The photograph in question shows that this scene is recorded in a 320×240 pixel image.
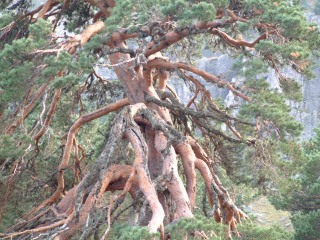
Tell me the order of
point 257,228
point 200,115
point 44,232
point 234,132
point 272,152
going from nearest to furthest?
point 257,228, point 44,232, point 272,152, point 200,115, point 234,132

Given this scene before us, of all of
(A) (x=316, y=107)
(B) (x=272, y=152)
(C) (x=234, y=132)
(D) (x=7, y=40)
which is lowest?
(A) (x=316, y=107)

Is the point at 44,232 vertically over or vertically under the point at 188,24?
under

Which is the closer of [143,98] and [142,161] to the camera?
[142,161]

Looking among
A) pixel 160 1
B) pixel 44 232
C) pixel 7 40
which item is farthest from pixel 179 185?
pixel 7 40

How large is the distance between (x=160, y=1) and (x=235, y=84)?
137cm

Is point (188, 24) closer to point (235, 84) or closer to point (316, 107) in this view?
point (235, 84)

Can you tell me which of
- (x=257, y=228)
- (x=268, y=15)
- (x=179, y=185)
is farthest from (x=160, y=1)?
(x=257, y=228)

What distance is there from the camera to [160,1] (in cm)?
531

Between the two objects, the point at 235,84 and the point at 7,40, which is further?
the point at 7,40

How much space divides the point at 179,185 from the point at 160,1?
1.99 meters

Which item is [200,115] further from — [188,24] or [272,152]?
[188,24]

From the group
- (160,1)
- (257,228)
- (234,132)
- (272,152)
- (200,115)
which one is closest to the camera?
(257,228)

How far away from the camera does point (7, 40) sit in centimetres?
647

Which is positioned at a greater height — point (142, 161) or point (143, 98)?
point (142, 161)
